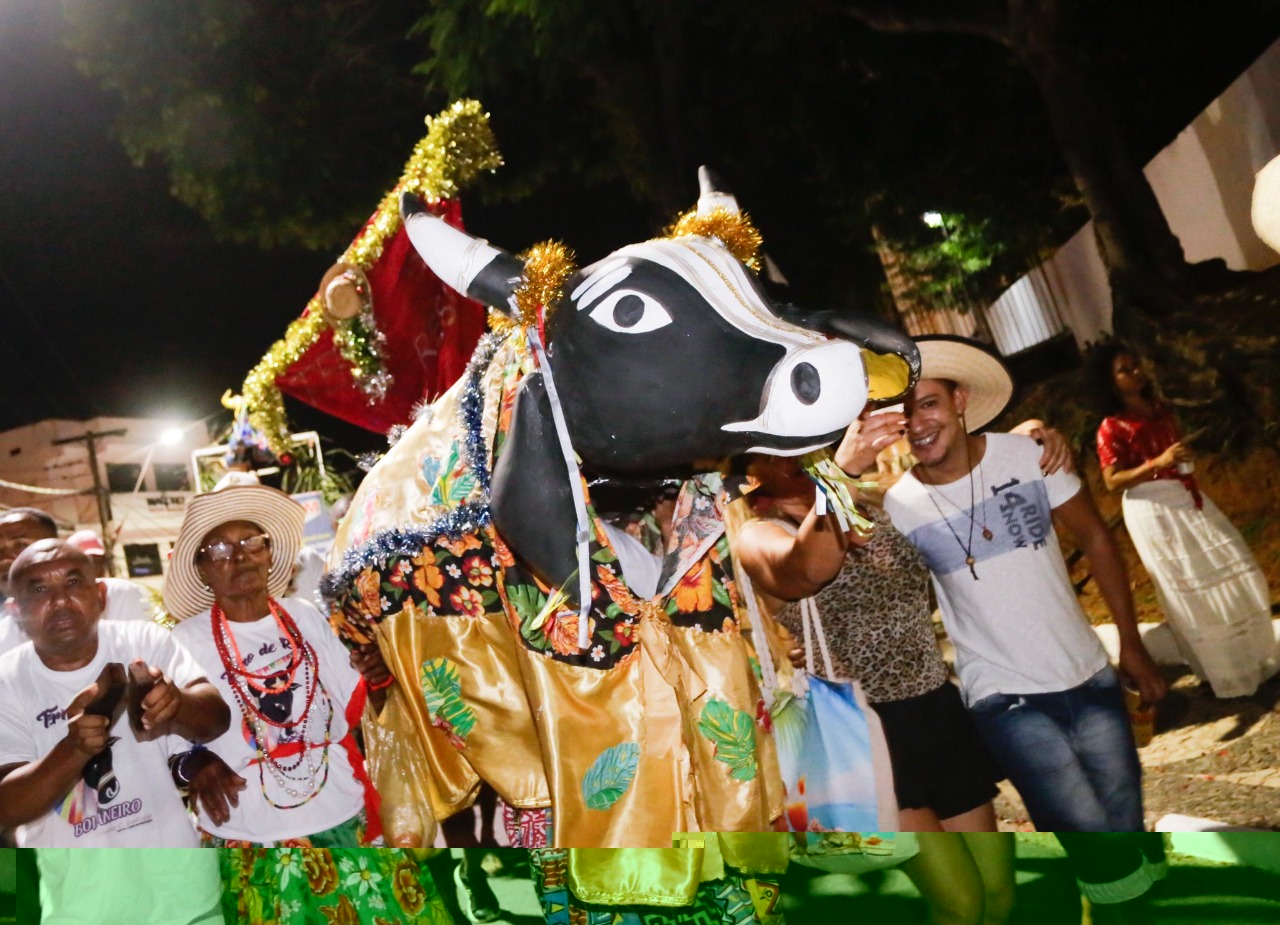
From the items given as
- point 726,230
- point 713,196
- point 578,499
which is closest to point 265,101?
point 713,196

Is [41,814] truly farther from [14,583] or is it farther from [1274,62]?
[1274,62]

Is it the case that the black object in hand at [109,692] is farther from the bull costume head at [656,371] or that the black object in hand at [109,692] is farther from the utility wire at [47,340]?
the utility wire at [47,340]

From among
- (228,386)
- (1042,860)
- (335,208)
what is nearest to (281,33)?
(335,208)

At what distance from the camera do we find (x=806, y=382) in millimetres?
1174

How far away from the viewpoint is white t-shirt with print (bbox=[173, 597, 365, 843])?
182 cm

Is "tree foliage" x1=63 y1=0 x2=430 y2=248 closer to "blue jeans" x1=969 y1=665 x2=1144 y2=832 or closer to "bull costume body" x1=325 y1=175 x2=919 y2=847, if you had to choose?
"bull costume body" x1=325 y1=175 x2=919 y2=847

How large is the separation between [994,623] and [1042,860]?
0.45m

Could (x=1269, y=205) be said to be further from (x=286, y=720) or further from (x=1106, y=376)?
(x=1106, y=376)

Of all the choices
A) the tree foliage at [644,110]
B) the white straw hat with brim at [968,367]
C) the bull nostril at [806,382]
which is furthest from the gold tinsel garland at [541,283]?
the tree foliage at [644,110]

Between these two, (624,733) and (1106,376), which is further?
(1106,376)

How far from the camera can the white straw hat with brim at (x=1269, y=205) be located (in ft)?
3.54

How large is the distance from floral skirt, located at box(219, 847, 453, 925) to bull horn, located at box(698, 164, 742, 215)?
120 centimetres

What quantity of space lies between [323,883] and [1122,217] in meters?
2.72

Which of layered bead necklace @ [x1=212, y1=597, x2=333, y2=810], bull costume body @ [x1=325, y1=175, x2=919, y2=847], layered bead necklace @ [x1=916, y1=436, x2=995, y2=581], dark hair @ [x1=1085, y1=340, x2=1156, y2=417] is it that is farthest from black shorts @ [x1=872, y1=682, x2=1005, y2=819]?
dark hair @ [x1=1085, y1=340, x2=1156, y2=417]
